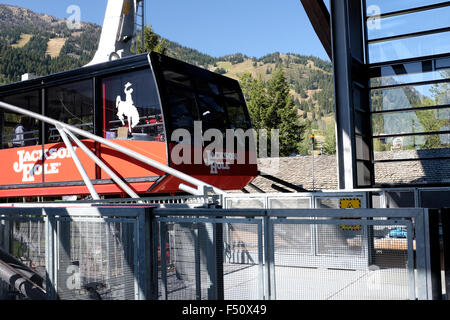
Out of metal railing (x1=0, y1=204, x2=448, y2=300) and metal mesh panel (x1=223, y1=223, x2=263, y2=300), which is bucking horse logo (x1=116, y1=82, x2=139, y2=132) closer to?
metal railing (x1=0, y1=204, x2=448, y2=300)

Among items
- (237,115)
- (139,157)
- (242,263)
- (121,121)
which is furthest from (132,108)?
(242,263)

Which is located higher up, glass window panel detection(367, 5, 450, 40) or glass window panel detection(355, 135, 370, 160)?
glass window panel detection(367, 5, 450, 40)

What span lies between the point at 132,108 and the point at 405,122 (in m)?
9.13

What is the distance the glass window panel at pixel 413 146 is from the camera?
14148 millimetres

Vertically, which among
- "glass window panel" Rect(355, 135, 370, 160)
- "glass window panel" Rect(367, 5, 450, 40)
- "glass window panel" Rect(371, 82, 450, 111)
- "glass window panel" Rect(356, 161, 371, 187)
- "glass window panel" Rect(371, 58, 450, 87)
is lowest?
"glass window panel" Rect(356, 161, 371, 187)

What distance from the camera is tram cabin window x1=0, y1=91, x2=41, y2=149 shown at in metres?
10.9

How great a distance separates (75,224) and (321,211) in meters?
2.53

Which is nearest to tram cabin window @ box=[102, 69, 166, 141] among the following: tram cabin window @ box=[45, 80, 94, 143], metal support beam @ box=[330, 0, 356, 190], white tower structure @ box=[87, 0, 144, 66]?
tram cabin window @ box=[45, 80, 94, 143]

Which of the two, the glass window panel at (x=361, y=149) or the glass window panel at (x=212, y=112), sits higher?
the glass window panel at (x=212, y=112)

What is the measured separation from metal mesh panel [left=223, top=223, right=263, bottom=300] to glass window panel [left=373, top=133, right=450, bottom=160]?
33.7 feet

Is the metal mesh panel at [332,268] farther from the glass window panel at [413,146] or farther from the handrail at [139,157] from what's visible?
the glass window panel at [413,146]

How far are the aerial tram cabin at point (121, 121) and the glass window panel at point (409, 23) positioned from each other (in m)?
6.21

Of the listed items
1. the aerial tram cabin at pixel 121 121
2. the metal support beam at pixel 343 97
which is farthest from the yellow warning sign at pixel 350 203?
the metal support beam at pixel 343 97

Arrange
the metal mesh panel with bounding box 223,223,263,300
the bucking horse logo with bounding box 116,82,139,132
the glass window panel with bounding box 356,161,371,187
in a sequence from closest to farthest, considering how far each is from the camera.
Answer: the metal mesh panel with bounding box 223,223,263,300, the bucking horse logo with bounding box 116,82,139,132, the glass window panel with bounding box 356,161,371,187
